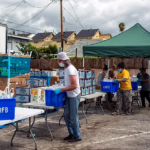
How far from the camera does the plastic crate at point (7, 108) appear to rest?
3951mm

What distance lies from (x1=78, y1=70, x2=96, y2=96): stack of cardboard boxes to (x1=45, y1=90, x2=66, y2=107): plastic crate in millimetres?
2447

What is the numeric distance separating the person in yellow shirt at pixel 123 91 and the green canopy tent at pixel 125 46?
0.90 meters

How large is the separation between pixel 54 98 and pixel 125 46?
461 centimetres

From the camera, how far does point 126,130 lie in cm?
686

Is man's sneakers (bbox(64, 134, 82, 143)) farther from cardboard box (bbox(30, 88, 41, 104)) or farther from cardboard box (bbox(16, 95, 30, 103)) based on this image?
cardboard box (bbox(16, 95, 30, 103))

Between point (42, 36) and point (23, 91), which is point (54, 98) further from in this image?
point (42, 36)

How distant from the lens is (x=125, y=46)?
9.31 metres

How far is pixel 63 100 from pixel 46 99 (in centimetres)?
42

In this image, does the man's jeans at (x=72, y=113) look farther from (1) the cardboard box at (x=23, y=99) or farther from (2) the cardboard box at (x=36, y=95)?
(1) the cardboard box at (x=23, y=99)

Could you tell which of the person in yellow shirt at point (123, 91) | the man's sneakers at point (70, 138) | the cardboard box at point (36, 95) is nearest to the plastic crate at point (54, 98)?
the cardboard box at point (36, 95)

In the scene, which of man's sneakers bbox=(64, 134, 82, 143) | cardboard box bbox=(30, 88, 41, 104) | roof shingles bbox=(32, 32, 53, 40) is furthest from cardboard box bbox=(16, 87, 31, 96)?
roof shingles bbox=(32, 32, 53, 40)

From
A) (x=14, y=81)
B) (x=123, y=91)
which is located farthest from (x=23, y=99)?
(x=123, y=91)

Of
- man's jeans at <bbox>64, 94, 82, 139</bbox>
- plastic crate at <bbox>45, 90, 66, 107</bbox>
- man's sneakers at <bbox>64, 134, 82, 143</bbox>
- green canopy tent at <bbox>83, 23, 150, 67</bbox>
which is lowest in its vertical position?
man's sneakers at <bbox>64, 134, 82, 143</bbox>

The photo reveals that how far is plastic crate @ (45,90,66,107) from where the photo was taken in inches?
221
